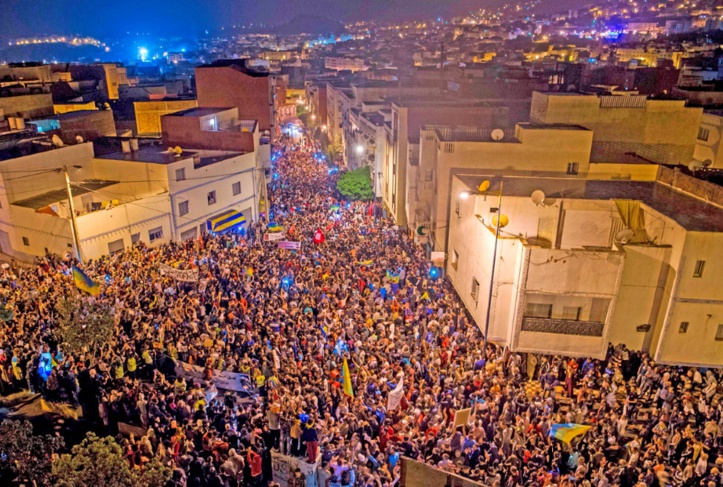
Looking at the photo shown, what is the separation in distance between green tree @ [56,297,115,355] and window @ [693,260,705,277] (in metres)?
16.2

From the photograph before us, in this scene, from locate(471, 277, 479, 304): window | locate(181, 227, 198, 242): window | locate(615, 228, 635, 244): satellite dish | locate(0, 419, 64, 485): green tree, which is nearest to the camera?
locate(0, 419, 64, 485): green tree

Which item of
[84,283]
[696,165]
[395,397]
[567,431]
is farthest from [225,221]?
[696,165]

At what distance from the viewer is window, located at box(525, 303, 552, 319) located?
15859mm

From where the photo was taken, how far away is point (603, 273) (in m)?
14.8

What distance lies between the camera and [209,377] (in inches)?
543

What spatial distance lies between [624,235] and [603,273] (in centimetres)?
143

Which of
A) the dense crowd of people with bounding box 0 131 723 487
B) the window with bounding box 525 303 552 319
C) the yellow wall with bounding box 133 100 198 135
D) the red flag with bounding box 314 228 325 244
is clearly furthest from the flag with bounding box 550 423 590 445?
the yellow wall with bounding box 133 100 198 135

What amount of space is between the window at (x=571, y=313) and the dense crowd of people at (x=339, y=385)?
1385 millimetres

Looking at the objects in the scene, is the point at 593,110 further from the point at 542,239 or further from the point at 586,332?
the point at 586,332

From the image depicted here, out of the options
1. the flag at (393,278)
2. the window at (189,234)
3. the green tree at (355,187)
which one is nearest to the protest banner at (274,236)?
the flag at (393,278)

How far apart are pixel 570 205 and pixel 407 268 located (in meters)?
7.08

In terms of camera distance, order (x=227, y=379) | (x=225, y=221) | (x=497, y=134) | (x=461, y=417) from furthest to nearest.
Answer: (x=225, y=221) < (x=497, y=134) < (x=227, y=379) < (x=461, y=417)

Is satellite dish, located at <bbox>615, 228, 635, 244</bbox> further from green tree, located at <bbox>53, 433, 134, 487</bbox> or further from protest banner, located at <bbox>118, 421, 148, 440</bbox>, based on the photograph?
green tree, located at <bbox>53, 433, 134, 487</bbox>

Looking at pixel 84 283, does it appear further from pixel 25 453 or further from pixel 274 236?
pixel 274 236
